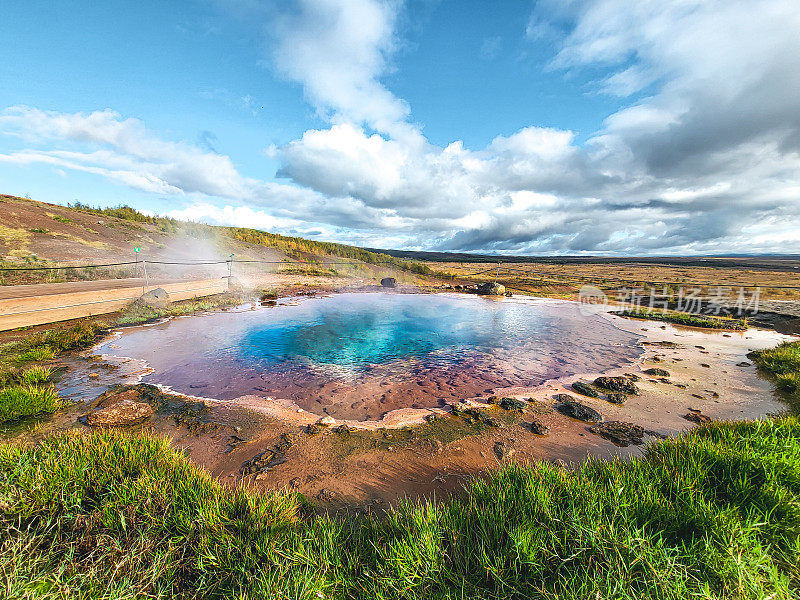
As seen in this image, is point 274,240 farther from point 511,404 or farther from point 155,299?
point 511,404

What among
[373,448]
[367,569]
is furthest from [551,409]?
[367,569]

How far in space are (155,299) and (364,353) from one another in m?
13.2

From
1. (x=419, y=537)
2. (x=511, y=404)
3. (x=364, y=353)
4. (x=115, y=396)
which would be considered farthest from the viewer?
(x=364, y=353)

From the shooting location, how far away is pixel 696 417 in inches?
249

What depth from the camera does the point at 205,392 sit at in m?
7.10

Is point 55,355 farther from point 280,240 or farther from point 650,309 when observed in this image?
point 280,240

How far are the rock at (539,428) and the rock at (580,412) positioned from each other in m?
0.93

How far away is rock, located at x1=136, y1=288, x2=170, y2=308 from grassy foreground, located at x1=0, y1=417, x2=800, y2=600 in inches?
608

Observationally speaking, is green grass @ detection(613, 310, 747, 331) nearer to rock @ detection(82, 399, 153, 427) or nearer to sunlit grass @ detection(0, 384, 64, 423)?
rock @ detection(82, 399, 153, 427)

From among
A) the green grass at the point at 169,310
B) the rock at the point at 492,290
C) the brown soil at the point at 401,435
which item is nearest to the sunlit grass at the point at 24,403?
the brown soil at the point at 401,435

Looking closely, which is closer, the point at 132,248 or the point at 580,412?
the point at 580,412

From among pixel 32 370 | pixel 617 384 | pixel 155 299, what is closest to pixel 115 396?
pixel 32 370

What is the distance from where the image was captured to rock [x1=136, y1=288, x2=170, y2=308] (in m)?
15.4

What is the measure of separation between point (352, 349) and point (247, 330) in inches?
213
